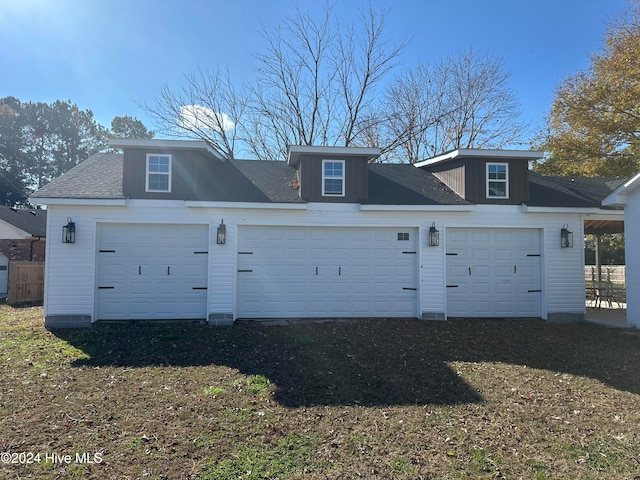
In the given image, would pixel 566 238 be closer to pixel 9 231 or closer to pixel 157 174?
pixel 157 174

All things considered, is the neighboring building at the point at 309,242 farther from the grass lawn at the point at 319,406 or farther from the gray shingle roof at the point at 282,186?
the grass lawn at the point at 319,406

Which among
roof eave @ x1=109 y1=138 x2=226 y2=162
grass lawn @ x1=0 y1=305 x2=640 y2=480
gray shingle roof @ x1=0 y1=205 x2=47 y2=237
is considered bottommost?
grass lawn @ x1=0 y1=305 x2=640 y2=480

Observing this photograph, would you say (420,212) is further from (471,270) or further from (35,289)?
(35,289)

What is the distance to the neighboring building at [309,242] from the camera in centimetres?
935

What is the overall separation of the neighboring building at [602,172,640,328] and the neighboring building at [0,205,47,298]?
71.4 feet

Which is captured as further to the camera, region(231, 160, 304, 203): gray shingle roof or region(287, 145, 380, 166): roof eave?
region(287, 145, 380, 166): roof eave

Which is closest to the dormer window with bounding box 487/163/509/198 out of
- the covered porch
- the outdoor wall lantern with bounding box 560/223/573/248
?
the outdoor wall lantern with bounding box 560/223/573/248

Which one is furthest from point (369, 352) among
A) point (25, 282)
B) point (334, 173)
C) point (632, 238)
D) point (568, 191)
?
point (25, 282)

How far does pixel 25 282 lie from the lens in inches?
572

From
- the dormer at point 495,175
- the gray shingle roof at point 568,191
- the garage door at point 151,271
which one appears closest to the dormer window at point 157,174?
the garage door at point 151,271

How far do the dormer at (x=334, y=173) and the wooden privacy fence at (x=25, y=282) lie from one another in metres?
11.5

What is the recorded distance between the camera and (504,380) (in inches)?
223

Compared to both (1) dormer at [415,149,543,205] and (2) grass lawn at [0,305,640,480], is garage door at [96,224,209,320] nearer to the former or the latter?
(2) grass lawn at [0,305,640,480]

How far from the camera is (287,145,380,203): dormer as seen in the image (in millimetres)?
9922
